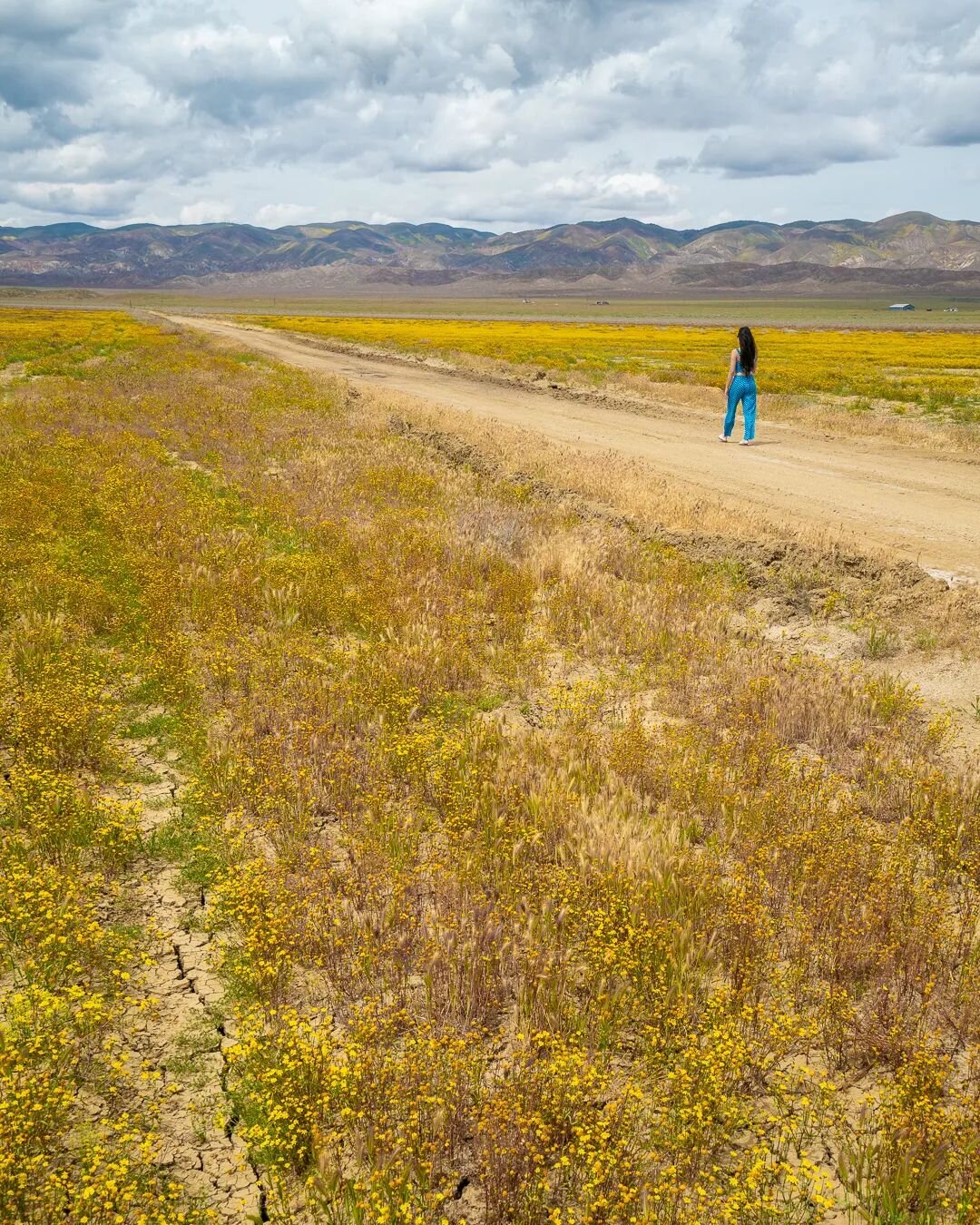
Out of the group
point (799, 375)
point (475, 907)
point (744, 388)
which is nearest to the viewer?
point (475, 907)

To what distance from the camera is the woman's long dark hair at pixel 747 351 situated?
17.6m

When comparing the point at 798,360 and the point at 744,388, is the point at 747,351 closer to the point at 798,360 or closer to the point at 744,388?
the point at 744,388

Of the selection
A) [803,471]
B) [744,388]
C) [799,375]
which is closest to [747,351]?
[744,388]

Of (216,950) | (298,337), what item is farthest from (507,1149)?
(298,337)

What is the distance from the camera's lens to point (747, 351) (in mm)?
18031

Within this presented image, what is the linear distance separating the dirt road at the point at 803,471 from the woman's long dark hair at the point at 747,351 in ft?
5.94

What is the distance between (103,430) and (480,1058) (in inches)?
767

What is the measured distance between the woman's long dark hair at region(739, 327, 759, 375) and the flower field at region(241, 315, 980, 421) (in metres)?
8.58

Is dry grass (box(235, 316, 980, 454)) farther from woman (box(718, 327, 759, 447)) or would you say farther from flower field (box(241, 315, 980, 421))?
woman (box(718, 327, 759, 447))

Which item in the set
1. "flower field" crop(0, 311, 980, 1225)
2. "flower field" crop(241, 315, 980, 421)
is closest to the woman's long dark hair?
"flower field" crop(241, 315, 980, 421)

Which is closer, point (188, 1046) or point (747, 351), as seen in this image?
point (188, 1046)

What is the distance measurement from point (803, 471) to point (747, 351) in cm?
385

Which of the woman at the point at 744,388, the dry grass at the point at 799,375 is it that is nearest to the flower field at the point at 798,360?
the dry grass at the point at 799,375

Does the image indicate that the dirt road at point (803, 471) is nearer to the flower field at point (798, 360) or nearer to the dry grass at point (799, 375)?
the dry grass at point (799, 375)
